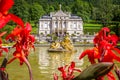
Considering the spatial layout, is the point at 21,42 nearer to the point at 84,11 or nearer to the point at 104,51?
the point at 104,51

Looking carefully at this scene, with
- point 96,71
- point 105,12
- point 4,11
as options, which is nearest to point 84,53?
point 96,71

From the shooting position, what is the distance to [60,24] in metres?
54.9

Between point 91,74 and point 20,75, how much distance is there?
13.0m

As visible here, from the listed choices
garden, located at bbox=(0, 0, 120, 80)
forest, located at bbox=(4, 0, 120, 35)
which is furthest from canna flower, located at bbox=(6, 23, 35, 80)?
forest, located at bbox=(4, 0, 120, 35)

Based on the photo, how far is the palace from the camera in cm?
5402

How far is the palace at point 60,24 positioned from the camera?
54.0 metres

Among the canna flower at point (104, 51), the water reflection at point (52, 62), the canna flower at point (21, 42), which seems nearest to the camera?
the canna flower at point (104, 51)

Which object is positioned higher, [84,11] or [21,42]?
[21,42]

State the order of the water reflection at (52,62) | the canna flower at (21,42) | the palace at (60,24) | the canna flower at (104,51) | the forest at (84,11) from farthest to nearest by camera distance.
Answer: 1. the forest at (84,11)
2. the palace at (60,24)
3. the water reflection at (52,62)
4. the canna flower at (21,42)
5. the canna flower at (104,51)

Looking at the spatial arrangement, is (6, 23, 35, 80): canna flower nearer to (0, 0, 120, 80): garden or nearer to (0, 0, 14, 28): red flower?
(0, 0, 120, 80): garden

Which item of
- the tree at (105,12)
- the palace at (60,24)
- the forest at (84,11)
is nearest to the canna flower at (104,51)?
the palace at (60,24)

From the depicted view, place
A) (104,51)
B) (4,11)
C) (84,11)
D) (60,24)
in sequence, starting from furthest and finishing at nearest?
(84,11) < (60,24) < (104,51) < (4,11)

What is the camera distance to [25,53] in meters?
1.36

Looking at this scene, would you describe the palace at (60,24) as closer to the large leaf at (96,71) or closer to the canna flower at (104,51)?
the canna flower at (104,51)
